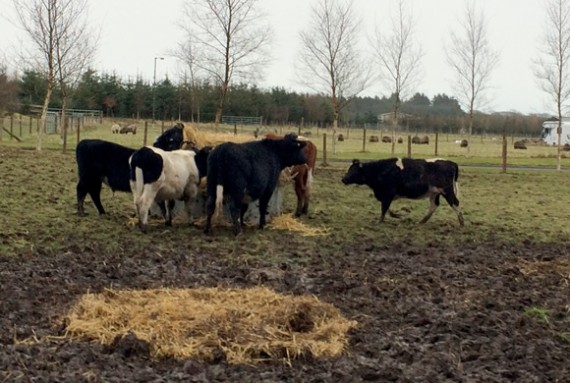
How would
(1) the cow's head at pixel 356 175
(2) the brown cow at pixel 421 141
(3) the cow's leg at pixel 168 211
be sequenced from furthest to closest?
(2) the brown cow at pixel 421 141 < (1) the cow's head at pixel 356 175 < (3) the cow's leg at pixel 168 211

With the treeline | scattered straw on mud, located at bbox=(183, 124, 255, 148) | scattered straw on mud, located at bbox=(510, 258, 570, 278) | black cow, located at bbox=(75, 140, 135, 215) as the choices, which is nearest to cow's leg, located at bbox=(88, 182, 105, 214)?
black cow, located at bbox=(75, 140, 135, 215)

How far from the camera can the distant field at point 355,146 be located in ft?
117

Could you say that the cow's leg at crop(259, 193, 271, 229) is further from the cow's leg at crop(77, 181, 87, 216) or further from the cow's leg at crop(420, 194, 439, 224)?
the cow's leg at crop(420, 194, 439, 224)

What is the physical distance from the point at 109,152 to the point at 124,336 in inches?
276

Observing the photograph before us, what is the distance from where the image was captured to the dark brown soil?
5.13 meters

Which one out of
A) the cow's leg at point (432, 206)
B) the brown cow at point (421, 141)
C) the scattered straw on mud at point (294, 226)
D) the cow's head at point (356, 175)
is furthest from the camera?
the brown cow at point (421, 141)

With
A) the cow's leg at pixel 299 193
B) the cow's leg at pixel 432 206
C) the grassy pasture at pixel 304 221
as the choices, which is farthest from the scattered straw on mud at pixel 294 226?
the cow's leg at pixel 432 206

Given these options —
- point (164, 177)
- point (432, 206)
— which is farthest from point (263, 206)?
point (432, 206)

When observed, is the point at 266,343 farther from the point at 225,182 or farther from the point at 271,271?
the point at 225,182

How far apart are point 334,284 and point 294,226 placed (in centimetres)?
441

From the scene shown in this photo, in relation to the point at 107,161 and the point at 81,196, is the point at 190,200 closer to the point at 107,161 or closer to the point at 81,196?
the point at 107,161

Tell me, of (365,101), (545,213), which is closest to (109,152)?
(545,213)

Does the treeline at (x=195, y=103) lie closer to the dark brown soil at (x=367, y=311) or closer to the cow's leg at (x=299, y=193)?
the cow's leg at (x=299, y=193)

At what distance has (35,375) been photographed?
487 cm
